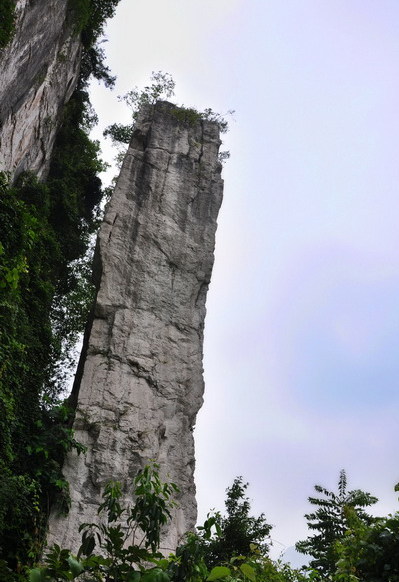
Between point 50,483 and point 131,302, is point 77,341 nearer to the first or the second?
point 131,302

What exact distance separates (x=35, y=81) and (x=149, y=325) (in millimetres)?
6443

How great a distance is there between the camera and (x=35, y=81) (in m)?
15.2

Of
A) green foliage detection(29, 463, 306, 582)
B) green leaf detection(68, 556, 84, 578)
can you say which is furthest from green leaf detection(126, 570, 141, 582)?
green leaf detection(68, 556, 84, 578)

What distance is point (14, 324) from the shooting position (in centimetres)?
1135

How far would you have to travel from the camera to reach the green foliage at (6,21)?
12.1 meters

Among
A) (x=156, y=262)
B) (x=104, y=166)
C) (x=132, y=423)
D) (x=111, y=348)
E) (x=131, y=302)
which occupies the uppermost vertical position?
(x=104, y=166)

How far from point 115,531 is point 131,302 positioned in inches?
408

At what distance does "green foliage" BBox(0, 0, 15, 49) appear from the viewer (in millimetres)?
12127

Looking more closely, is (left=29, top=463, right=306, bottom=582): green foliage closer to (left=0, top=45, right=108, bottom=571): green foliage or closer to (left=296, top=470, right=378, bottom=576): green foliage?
(left=0, top=45, right=108, bottom=571): green foliage

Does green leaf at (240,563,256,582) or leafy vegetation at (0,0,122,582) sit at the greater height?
leafy vegetation at (0,0,122,582)

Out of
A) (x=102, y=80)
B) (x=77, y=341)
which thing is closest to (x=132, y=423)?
(x=77, y=341)

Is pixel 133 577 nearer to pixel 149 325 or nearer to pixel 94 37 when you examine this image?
pixel 149 325

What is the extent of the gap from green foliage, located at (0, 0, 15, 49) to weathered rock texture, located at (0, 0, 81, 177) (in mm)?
256

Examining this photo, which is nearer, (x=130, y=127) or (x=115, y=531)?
(x=115, y=531)
